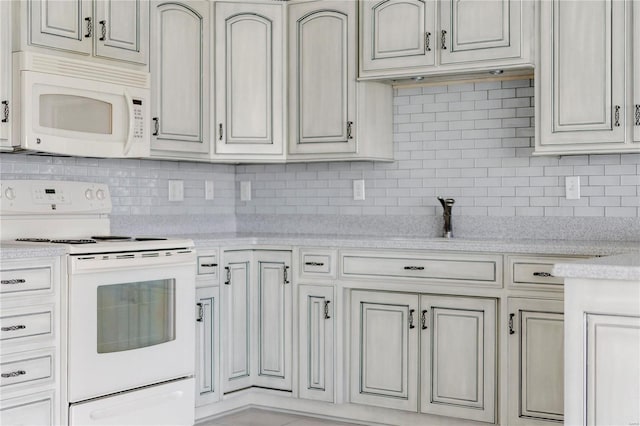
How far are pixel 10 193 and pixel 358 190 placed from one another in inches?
75.4

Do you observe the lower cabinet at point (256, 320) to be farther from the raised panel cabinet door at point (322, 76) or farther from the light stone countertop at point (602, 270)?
the light stone countertop at point (602, 270)

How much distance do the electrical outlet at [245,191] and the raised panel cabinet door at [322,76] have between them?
2.19 feet

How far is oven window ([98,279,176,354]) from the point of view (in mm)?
3428

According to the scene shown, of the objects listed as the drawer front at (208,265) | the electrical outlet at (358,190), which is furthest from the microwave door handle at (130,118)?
the electrical outlet at (358,190)

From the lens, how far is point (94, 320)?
337 centimetres

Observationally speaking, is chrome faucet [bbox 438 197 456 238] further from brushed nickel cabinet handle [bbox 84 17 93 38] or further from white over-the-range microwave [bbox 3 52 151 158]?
brushed nickel cabinet handle [bbox 84 17 93 38]

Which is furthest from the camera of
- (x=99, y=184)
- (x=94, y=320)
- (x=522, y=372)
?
(x=99, y=184)

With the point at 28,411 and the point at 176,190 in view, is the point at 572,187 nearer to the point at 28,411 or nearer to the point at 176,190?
the point at 176,190

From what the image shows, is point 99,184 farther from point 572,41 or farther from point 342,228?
point 572,41

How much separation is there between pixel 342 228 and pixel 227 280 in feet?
2.77

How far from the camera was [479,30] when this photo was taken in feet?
13.1

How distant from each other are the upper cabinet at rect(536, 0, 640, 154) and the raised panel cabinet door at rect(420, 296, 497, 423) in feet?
2.75

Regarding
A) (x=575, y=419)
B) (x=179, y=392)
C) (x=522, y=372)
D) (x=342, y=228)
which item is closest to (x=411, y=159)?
(x=342, y=228)

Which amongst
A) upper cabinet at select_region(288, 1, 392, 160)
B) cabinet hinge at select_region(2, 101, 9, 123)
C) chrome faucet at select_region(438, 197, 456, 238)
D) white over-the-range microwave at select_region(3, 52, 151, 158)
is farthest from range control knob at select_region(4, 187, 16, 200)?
chrome faucet at select_region(438, 197, 456, 238)
